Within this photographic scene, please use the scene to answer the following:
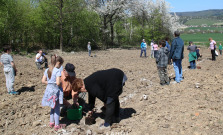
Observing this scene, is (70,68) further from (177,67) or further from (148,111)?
(177,67)

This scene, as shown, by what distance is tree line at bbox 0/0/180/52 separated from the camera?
2048cm

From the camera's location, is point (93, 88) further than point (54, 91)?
No

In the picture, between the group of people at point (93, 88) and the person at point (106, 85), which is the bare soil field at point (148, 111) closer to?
the group of people at point (93, 88)

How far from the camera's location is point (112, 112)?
191 inches

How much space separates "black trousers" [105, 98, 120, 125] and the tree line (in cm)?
1656

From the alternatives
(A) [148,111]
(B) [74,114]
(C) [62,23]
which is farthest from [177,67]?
(C) [62,23]

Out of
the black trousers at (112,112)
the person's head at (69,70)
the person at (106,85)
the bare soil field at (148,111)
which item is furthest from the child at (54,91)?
Result: the black trousers at (112,112)

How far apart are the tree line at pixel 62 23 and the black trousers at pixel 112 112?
16557 mm

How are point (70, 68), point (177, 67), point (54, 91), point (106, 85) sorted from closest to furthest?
point (106, 85) < point (54, 91) < point (70, 68) < point (177, 67)

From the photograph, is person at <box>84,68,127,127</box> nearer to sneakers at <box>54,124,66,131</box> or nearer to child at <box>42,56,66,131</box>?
child at <box>42,56,66,131</box>

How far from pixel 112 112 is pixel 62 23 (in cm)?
2064

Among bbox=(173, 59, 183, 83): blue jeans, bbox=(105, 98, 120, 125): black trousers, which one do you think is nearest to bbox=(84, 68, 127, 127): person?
bbox=(105, 98, 120, 125): black trousers

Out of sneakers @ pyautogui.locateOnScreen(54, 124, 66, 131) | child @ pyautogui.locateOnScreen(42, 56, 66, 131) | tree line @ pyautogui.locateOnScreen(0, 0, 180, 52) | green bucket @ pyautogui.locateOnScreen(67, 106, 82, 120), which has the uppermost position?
tree line @ pyautogui.locateOnScreen(0, 0, 180, 52)

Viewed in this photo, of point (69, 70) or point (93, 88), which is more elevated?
point (69, 70)
